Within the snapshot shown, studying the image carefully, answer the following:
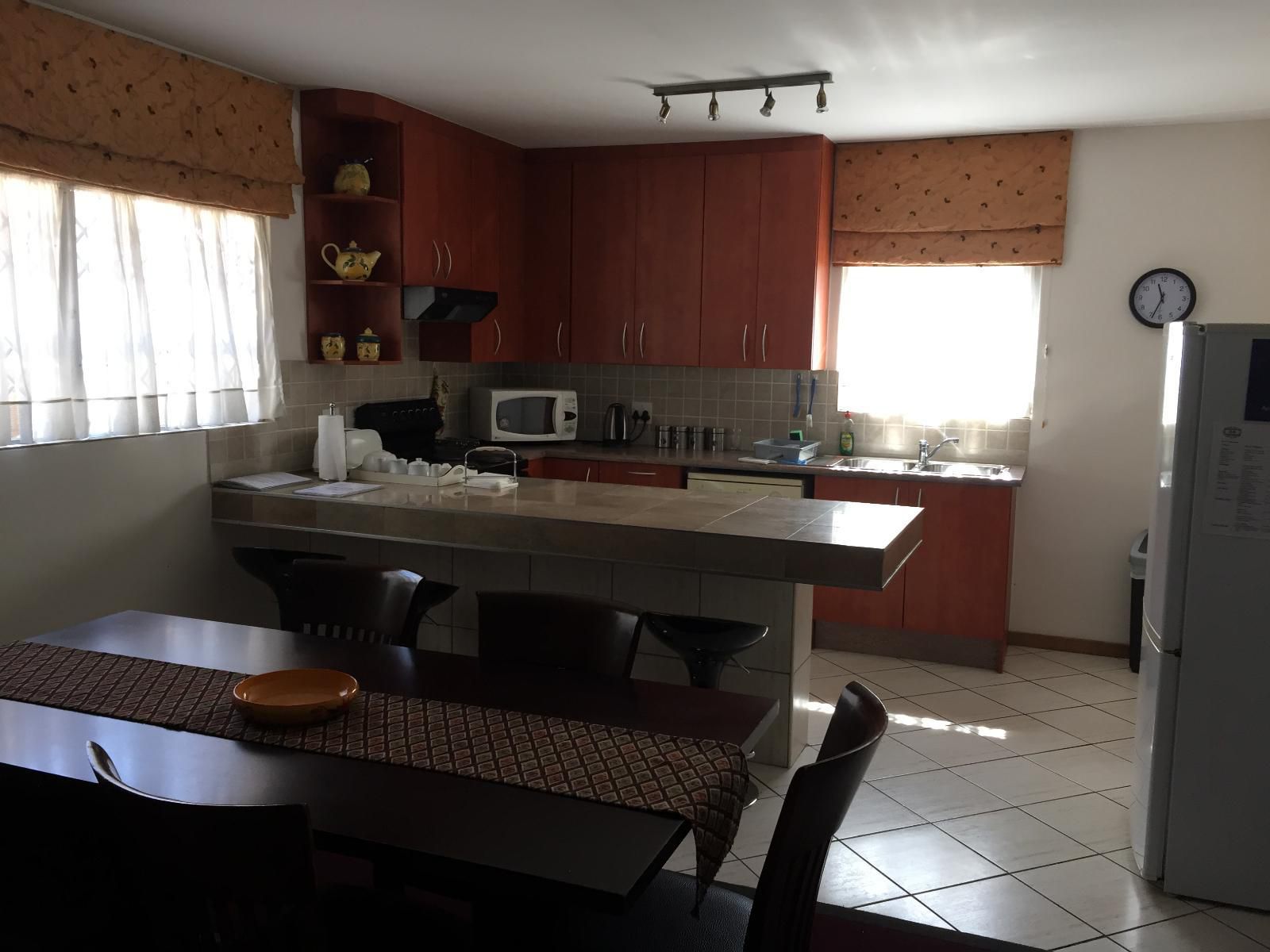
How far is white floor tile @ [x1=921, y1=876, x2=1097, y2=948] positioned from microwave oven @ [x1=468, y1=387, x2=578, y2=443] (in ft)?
10.8

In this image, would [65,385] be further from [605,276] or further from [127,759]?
[605,276]

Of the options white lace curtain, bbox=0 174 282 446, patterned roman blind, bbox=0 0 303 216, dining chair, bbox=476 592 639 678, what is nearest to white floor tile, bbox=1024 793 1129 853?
dining chair, bbox=476 592 639 678

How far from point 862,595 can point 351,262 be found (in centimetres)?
274

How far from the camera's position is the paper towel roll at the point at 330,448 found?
400cm

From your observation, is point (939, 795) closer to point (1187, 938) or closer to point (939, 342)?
point (1187, 938)

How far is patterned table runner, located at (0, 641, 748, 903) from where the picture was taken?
1650mm

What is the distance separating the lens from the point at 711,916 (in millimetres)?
1821

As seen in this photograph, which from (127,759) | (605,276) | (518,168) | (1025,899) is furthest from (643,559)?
(518,168)

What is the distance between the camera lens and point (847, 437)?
531 centimetres

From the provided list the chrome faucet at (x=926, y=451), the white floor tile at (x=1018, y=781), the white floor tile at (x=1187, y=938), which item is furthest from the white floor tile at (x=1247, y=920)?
the chrome faucet at (x=926, y=451)

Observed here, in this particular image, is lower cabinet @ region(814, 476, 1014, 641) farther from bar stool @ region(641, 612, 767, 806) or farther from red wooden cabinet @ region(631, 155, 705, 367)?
bar stool @ region(641, 612, 767, 806)

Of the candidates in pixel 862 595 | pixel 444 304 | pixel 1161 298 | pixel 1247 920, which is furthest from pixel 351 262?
pixel 1247 920

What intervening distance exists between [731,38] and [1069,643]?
10.9 ft

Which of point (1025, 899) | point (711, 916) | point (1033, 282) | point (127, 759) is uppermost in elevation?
point (1033, 282)
